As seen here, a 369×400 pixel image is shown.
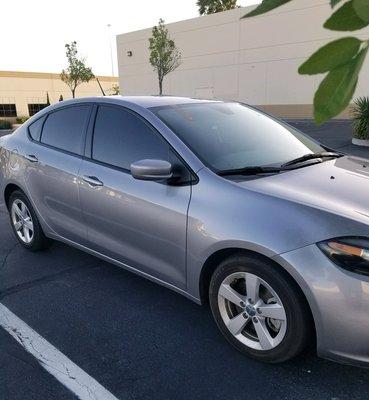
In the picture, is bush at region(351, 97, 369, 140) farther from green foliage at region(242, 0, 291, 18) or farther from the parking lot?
green foliage at region(242, 0, 291, 18)

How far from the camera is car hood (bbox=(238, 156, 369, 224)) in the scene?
2451mm

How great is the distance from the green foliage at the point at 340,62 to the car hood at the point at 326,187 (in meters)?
1.87

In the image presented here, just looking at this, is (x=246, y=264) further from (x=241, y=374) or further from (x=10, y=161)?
(x=10, y=161)

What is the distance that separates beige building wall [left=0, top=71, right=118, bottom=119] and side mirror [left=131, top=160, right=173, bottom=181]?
144 ft

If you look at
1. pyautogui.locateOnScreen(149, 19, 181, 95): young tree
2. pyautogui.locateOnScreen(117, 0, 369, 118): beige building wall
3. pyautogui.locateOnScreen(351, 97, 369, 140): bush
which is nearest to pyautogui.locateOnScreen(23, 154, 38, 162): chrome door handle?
pyautogui.locateOnScreen(351, 97, 369, 140): bush

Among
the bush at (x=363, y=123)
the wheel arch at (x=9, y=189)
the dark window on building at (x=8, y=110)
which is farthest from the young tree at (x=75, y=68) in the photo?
the wheel arch at (x=9, y=189)

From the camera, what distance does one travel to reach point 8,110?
4597 centimetres

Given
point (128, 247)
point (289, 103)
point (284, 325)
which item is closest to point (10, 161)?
point (128, 247)

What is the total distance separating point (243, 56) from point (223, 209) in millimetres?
28341

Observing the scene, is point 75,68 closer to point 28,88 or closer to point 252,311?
point 28,88

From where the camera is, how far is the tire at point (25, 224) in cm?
446

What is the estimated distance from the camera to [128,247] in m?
3.33

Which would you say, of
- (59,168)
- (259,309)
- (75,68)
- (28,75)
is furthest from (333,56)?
(28,75)

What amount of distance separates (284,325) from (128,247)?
135 cm
